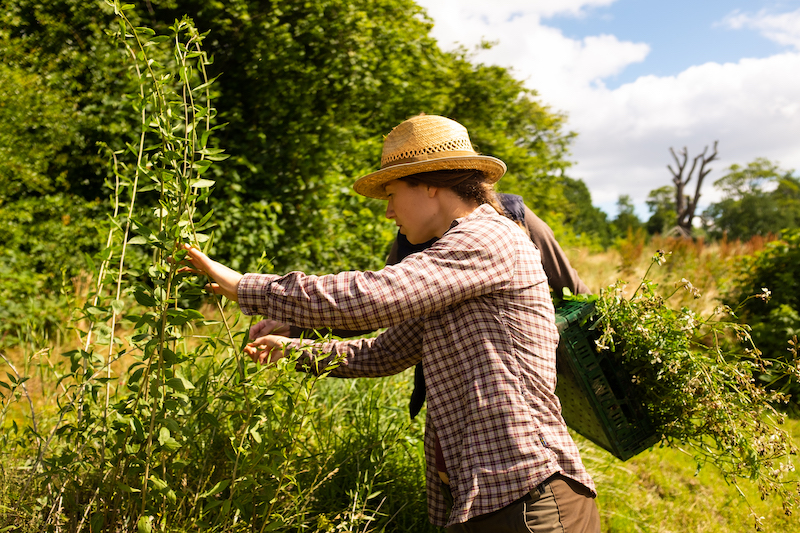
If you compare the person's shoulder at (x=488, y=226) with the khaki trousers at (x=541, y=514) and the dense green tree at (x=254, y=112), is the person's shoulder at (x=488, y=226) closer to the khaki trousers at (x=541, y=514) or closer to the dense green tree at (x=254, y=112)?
the khaki trousers at (x=541, y=514)

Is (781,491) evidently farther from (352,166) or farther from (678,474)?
(352,166)

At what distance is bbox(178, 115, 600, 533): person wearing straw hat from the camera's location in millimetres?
1564

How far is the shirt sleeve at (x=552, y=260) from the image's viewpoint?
2.88m

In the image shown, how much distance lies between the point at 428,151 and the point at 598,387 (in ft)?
3.54

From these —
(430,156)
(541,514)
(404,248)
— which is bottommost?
(541,514)

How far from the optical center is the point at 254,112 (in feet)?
19.6

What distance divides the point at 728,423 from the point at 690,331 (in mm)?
351

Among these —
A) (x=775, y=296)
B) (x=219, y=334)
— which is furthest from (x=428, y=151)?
(x=775, y=296)

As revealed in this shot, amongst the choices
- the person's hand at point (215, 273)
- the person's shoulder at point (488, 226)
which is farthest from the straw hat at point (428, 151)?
the person's hand at point (215, 273)

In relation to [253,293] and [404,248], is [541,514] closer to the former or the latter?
[253,293]

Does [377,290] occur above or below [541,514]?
above

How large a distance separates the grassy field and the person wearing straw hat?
0.48 m

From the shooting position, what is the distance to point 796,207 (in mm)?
40344

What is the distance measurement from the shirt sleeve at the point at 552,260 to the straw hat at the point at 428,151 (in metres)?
0.93
